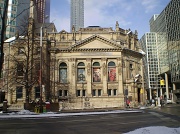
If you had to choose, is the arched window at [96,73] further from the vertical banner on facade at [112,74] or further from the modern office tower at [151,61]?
the modern office tower at [151,61]

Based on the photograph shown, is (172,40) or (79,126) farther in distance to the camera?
(172,40)

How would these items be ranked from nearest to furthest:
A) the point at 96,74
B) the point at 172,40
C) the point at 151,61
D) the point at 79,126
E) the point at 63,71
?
the point at 79,126 < the point at 96,74 < the point at 63,71 < the point at 172,40 < the point at 151,61

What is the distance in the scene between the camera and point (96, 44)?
62031mm

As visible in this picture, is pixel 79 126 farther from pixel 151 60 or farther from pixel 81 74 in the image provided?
pixel 151 60

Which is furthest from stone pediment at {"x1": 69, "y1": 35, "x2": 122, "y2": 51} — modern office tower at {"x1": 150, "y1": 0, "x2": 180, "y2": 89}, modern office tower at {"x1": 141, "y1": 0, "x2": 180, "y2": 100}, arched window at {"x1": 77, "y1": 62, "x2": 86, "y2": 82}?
modern office tower at {"x1": 141, "y1": 0, "x2": 180, "y2": 100}

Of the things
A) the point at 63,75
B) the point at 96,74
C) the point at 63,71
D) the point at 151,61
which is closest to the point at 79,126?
the point at 96,74

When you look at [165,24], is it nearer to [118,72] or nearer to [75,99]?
[118,72]

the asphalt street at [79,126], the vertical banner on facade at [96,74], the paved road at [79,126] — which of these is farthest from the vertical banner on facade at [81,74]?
the paved road at [79,126]

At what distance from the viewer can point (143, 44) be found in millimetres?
112188

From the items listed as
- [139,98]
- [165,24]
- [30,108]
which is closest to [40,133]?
[30,108]

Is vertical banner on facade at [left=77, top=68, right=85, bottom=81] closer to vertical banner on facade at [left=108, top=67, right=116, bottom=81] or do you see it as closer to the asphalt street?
vertical banner on facade at [left=108, top=67, right=116, bottom=81]

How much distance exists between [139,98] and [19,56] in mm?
35942

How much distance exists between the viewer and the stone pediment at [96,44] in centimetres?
6134

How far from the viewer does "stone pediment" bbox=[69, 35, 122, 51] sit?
201 feet
